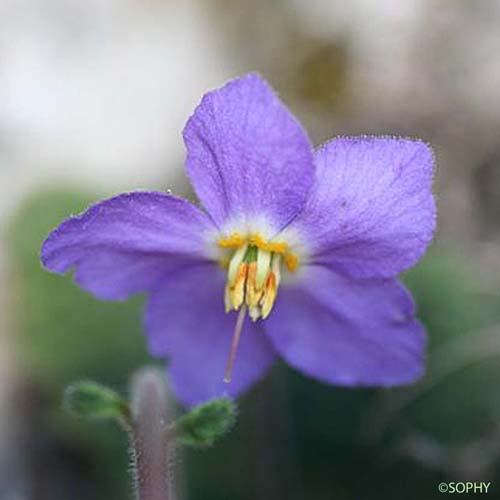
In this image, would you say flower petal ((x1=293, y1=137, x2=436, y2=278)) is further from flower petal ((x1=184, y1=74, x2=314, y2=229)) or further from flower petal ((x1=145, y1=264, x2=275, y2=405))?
flower petal ((x1=145, y1=264, x2=275, y2=405))

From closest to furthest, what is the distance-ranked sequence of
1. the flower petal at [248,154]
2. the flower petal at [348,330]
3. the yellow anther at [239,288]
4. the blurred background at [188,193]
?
the flower petal at [248,154] < the yellow anther at [239,288] < the flower petal at [348,330] < the blurred background at [188,193]

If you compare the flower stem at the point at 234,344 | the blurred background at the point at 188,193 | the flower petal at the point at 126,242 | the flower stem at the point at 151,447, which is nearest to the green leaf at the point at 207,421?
the flower stem at the point at 151,447

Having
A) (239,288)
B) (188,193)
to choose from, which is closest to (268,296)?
(239,288)

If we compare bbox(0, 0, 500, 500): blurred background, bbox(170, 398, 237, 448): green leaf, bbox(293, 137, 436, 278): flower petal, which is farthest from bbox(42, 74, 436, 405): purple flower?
bbox(0, 0, 500, 500): blurred background

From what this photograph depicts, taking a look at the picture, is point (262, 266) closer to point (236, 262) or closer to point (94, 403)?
point (236, 262)

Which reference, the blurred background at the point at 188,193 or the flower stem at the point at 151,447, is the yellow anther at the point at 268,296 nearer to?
the flower stem at the point at 151,447
